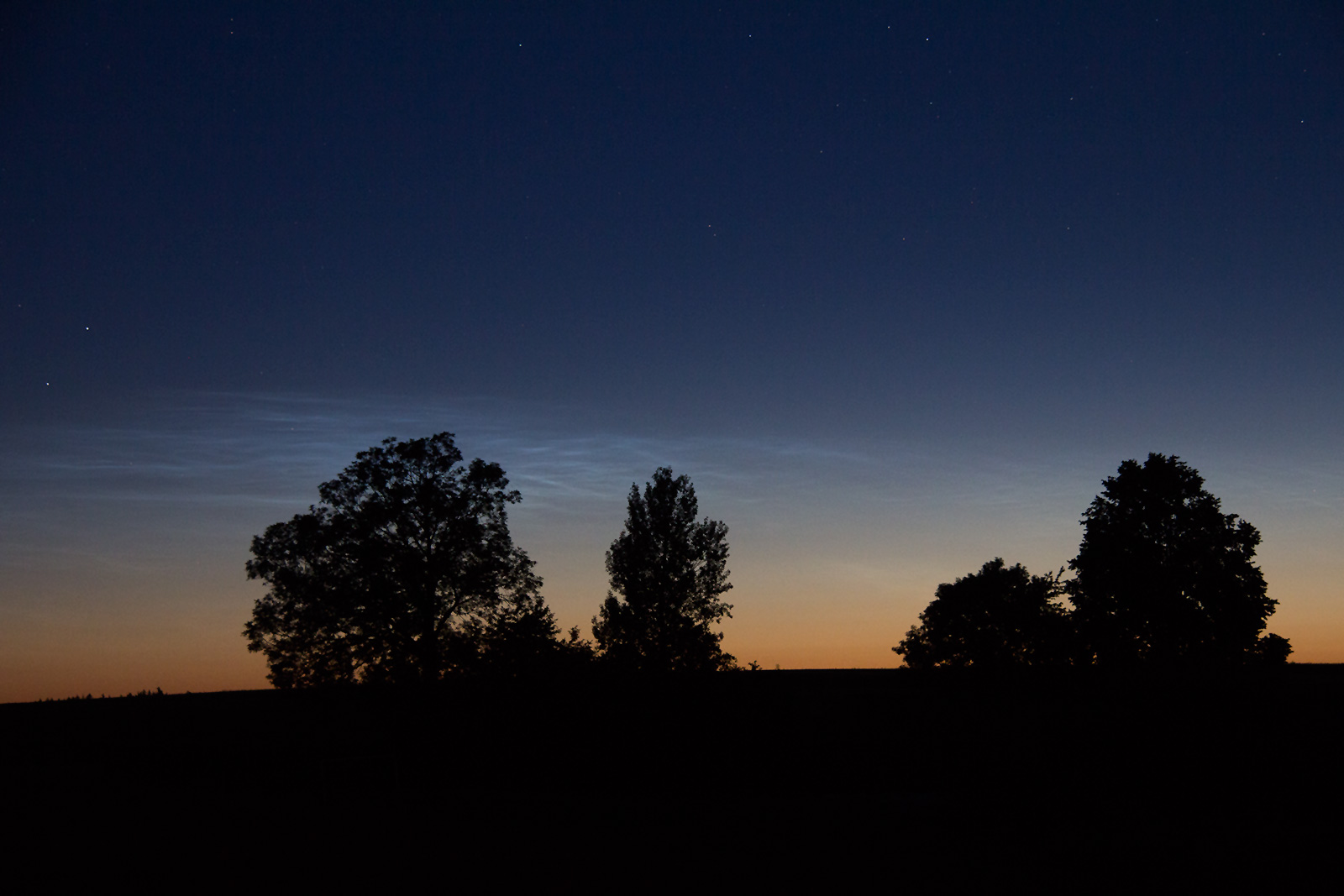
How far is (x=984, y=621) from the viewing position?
65.9 meters

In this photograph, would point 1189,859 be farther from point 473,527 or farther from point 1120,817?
point 473,527

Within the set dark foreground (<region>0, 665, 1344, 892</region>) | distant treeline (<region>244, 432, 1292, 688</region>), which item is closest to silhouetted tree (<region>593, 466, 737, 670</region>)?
distant treeline (<region>244, 432, 1292, 688</region>)

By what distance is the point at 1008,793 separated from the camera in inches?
861

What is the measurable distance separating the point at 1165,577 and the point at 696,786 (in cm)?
2819

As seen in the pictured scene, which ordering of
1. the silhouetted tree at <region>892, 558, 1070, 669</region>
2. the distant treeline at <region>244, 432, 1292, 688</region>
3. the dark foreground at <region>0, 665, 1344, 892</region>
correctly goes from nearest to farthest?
the dark foreground at <region>0, 665, 1344, 892</region> → the distant treeline at <region>244, 432, 1292, 688</region> → the silhouetted tree at <region>892, 558, 1070, 669</region>

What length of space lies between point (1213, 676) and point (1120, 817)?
10182mm

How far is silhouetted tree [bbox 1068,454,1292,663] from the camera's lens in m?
39.0

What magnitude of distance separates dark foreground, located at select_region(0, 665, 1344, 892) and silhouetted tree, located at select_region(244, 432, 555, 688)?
90.1 inches

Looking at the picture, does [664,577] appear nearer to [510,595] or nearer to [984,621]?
[510,595]

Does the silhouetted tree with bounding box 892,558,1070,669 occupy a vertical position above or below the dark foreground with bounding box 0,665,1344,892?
above

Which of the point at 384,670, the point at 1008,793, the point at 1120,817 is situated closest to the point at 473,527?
the point at 384,670

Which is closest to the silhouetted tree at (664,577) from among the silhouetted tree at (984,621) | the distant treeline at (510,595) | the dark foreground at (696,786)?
the distant treeline at (510,595)

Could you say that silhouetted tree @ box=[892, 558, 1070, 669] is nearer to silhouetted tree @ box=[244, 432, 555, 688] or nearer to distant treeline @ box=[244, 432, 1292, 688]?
distant treeline @ box=[244, 432, 1292, 688]

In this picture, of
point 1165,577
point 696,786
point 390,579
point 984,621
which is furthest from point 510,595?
point 984,621
